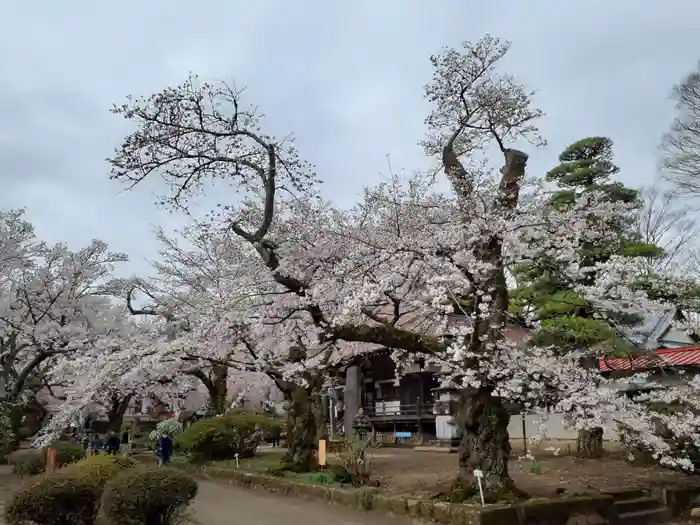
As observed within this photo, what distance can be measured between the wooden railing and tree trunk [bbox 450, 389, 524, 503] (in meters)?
15.9

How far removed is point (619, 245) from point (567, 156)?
13.4 feet

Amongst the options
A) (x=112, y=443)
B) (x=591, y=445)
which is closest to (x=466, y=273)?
(x=591, y=445)

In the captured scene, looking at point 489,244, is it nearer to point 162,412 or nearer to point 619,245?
point 619,245

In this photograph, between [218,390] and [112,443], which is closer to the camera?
[218,390]

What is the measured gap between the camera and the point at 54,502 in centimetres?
751

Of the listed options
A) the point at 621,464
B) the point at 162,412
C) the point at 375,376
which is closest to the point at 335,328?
the point at 621,464

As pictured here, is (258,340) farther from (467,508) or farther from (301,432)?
(467,508)

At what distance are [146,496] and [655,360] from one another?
1021 cm

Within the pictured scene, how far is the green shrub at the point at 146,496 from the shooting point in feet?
Answer: 24.0

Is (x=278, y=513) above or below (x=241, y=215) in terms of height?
below

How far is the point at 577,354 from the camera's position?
10781 millimetres

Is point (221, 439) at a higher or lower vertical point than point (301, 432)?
lower

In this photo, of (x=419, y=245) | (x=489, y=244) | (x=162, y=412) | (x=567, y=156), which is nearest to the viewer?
(x=419, y=245)

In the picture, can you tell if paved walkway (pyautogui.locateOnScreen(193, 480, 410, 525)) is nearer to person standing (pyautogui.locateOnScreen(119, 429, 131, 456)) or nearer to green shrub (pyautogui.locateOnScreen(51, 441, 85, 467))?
green shrub (pyautogui.locateOnScreen(51, 441, 85, 467))
